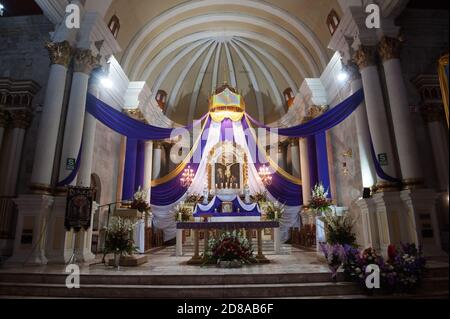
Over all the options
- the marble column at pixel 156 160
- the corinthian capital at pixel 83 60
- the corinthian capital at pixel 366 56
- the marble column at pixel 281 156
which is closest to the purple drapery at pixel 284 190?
the marble column at pixel 281 156

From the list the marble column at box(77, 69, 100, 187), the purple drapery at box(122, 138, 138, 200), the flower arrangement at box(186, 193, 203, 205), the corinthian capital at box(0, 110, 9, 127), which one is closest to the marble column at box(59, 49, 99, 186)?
the marble column at box(77, 69, 100, 187)

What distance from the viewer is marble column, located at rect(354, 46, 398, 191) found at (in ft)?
22.4

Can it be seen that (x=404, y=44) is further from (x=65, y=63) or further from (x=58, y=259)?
(x=58, y=259)

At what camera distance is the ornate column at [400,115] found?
6.50 m

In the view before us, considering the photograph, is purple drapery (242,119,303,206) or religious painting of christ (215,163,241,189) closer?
purple drapery (242,119,303,206)

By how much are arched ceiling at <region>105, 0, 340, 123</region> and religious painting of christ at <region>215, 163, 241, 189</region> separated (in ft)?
12.7

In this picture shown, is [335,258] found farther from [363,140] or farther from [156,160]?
[156,160]

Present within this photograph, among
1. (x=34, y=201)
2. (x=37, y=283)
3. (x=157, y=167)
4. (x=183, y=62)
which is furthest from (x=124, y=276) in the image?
(x=183, y=62)

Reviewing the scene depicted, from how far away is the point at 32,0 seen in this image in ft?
26.1

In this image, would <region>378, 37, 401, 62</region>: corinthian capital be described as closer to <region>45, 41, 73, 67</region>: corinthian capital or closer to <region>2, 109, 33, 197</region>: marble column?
<region>45, 41, 73, 67</region>: corinthian capital

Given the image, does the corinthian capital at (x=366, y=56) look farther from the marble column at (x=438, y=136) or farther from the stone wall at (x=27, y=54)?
the stone wall at (x=27, y=54)

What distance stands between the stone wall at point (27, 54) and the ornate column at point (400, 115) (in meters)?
8.81

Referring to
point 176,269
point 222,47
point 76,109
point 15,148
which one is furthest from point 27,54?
point 222,47
